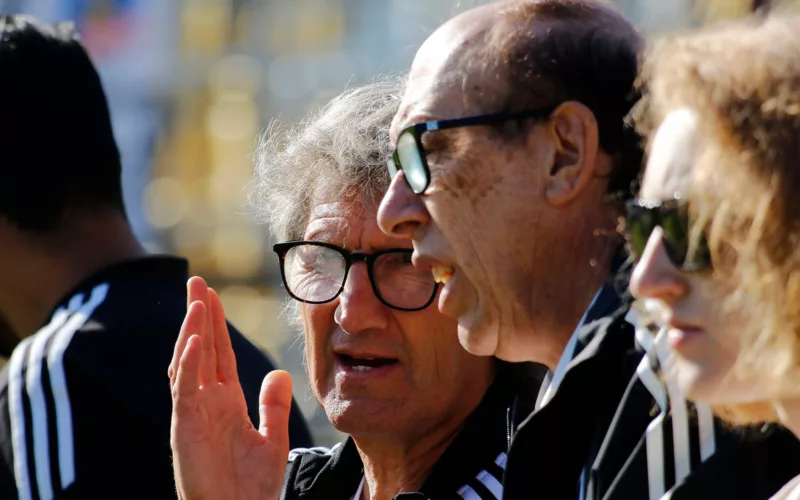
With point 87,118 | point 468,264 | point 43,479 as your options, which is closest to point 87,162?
point 87,118

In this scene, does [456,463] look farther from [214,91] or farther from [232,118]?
[214,91]

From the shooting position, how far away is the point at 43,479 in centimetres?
292

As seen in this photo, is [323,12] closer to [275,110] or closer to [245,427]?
[275,110]

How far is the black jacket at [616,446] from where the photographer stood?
1.95 metres

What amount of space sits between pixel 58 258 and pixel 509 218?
159 cm

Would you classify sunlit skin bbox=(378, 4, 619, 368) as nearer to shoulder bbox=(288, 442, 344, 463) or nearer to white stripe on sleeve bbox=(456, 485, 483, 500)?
white stripe on sleeve bbox=(456, 485, 483, 500)

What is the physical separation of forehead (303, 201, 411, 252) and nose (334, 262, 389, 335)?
0.06 metres

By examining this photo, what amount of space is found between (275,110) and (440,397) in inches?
250

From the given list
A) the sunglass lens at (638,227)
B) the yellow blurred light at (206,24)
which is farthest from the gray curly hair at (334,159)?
the yellow blurred light at (206,24)

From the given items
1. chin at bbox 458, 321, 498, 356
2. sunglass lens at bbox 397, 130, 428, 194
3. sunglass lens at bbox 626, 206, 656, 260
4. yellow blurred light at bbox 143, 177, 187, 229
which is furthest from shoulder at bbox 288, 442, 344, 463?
yellow blurred light at bbox 143, 177, 187, 229

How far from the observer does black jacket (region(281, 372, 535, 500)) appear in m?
2.76

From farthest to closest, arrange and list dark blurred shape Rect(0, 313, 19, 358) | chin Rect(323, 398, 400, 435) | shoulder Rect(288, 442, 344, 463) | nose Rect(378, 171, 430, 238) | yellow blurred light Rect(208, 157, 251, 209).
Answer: yellow blurred light Rect(208, 157, 251, 209)
dark blurred shape Rect(0, 313, 19, 358)
shoulder Rect(288, 442, 344, 463)
chin Rect(323, 398, 400, 435)
nose Rect(378, 171, 430, 238)

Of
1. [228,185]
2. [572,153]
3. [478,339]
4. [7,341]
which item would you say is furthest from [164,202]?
[572,153]

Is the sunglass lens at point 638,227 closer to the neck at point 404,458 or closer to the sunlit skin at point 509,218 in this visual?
the sunlit skin at point 509,218
